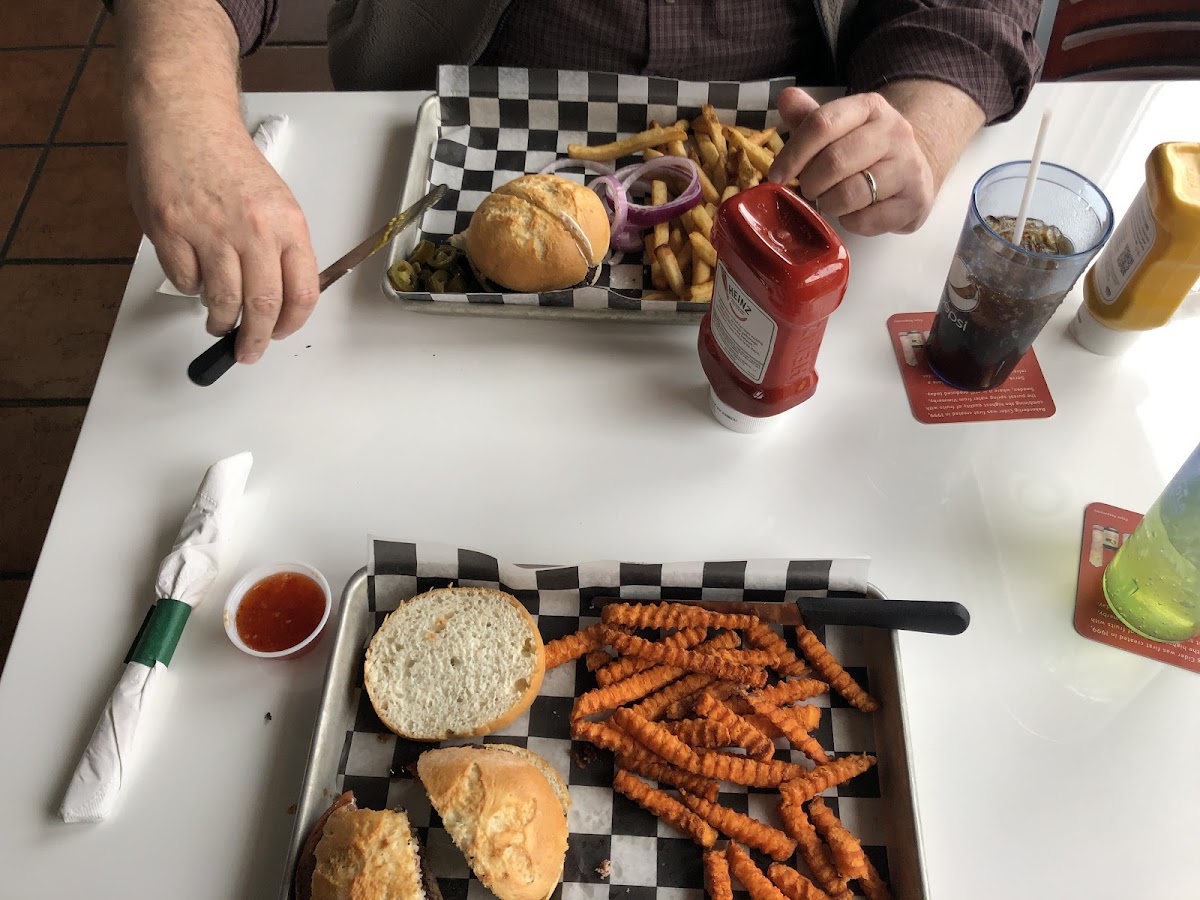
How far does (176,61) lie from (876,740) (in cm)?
146

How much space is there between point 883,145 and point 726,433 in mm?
505

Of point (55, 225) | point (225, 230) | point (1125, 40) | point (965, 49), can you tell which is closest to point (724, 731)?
point (225, 230)

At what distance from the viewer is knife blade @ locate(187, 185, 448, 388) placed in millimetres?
1226

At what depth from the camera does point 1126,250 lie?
123 centimetres

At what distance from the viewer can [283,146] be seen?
1595 mm

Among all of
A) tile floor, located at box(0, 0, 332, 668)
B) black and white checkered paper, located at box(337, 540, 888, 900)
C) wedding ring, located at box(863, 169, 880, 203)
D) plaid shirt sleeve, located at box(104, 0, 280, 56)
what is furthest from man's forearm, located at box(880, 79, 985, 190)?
tile floor, located at box(0, 0, 332, 668)

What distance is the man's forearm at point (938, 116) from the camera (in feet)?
4.69

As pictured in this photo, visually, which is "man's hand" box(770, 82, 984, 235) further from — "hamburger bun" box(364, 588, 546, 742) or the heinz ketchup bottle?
"hamburger bun" box(364, 588, 546, 742)

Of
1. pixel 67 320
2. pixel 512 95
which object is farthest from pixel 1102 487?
pixel 67 320

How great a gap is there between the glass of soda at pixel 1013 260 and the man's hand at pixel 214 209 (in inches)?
37.4

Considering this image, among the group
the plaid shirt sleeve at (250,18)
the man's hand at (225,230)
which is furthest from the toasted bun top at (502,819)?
the plaid shirt sleeve at (250,18)

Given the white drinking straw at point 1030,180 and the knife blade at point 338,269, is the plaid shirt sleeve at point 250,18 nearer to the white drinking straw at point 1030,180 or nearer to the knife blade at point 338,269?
the knife blade at point 338,269

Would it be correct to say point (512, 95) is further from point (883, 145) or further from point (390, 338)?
point (883, 145)

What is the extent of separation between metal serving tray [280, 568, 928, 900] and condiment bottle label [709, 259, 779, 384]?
333 mm
